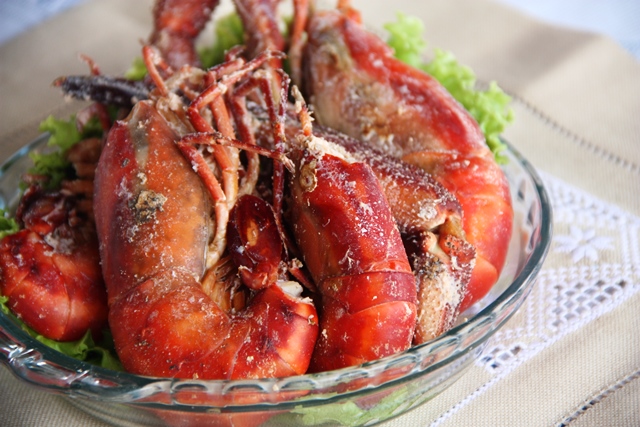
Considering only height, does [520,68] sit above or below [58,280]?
below

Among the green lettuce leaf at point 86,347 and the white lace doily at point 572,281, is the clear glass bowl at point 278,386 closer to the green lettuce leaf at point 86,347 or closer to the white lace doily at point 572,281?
the green lettuce leaf at point 86,347

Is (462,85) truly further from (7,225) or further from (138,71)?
(7,225)

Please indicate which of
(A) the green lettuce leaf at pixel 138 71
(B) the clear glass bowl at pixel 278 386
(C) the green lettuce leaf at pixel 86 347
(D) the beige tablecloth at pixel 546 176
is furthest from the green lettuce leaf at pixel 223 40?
(B) the clear glass bowl at pixel 278 386

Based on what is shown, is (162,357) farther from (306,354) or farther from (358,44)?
(358,44)

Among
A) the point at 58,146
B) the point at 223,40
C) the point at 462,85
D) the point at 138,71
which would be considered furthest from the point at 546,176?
the point at 58,146

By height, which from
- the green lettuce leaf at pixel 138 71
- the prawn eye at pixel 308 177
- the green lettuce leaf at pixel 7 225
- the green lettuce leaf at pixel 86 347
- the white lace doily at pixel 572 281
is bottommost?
the white lace doily at pixel 572 281

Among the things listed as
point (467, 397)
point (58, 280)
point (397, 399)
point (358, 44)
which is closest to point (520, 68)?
point (358, 44)
